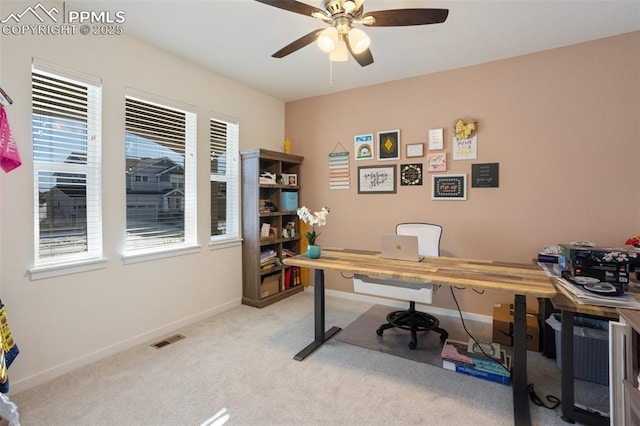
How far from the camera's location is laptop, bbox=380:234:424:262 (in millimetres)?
2389

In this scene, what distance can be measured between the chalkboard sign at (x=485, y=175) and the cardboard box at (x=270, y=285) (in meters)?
2.57

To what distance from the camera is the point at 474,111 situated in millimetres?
3203

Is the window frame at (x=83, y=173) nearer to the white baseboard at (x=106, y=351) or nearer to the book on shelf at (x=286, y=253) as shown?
the white baseboard at (x=106, y=351)

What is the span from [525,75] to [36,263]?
14.5ft

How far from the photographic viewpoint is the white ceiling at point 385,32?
2.24m

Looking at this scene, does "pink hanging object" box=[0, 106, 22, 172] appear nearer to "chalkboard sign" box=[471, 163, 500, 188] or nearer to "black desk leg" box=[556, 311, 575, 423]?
"black desk leg" box=[556, 311, 575, 423]

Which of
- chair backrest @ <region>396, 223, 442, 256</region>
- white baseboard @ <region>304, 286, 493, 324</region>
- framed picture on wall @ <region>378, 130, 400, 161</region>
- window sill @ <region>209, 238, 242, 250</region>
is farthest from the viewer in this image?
framed picture on wall @ <region>378, 130, 400, 161</region>

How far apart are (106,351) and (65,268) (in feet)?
2.52

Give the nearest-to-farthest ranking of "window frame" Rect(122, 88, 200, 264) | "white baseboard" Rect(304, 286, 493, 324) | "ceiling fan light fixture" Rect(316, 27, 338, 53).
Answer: "ceiling fan light fixture" Rect(316, 27, 338, 53) → "window frame" Rect(122, 88, 200, 264) → "white baseboard" Rect(304, 286, 493, 324)

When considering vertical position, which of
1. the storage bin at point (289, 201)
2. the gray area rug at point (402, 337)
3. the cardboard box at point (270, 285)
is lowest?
the gray area rug at point (402, 337)

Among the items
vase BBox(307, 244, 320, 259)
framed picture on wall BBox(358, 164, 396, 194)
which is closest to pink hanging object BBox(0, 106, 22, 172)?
vase BBox(307, 244, 320, 259)

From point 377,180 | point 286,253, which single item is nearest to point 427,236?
point 377,180

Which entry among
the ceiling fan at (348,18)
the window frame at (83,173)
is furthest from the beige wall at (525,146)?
the window frame at (83,173)

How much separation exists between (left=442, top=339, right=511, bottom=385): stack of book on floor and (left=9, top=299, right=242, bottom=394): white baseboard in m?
2.42
